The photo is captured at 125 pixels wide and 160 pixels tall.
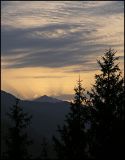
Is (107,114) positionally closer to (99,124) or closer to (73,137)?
(99,124)

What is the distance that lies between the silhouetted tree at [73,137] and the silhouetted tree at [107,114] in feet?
4.51

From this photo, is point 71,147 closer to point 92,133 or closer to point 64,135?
point 64,135

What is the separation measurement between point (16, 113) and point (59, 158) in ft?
30.7

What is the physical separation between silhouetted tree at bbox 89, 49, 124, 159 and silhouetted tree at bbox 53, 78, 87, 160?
1374 mm

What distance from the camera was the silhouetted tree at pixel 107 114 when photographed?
2334 cm

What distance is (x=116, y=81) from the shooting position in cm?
2775

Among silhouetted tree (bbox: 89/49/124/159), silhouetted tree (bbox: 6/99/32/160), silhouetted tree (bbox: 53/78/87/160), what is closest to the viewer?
silhouetted tree (bbox: 89/49/124/159)

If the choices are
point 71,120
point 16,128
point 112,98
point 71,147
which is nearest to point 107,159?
point 112,98

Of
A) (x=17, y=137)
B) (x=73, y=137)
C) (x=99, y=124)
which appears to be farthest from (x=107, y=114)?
(x=17, y=137)

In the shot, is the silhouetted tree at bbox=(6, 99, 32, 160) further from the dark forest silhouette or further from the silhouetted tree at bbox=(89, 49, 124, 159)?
the silhouetted tree at bbox=(89, 49, 124, 159)

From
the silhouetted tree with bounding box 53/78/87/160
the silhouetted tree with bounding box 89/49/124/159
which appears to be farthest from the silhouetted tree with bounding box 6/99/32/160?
the silhouetted tree with bounding box 89/49/124/159

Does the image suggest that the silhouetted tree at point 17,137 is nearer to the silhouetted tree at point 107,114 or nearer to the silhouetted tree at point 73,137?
the silhouetted tree at point 73,137

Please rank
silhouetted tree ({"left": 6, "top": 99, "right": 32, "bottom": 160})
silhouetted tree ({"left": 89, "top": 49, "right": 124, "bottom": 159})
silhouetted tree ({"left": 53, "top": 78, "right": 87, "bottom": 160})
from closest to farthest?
silhouetted tree ({"left": 89, "top": 49, "right": 124, "bottom": 159}), silhouetted tree ({"left": 53, "top": 78, "right": 87, "bottom": 160}), silhouetted tree ({"left": 6, "top": 99, "right": 32, "bottom": 160})

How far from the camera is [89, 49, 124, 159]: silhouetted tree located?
76.6 ft
